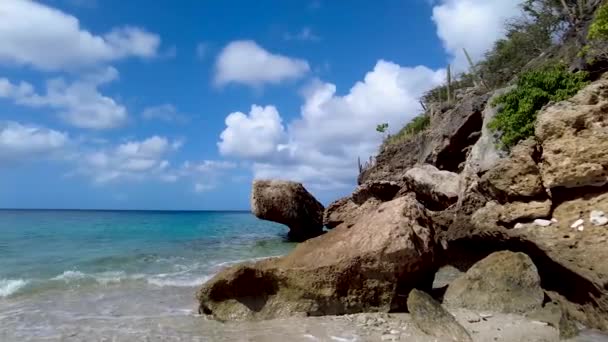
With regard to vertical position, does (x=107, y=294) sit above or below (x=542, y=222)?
below

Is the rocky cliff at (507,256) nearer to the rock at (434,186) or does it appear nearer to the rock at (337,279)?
the rock at (337,279)

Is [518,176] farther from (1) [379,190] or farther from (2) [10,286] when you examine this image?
(1) [379,190]

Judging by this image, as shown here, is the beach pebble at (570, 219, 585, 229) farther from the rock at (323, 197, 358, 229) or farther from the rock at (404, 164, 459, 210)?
the rock at (323, 197, 358, 229)

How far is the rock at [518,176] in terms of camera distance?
29.8ft

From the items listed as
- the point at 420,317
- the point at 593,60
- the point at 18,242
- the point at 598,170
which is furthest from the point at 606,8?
the point at 18,242

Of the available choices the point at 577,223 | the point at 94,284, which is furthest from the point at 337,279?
the point at 94,284

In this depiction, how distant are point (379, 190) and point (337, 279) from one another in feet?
54.9

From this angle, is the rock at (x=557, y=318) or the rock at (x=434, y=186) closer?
the rock at (x=557, y=318)

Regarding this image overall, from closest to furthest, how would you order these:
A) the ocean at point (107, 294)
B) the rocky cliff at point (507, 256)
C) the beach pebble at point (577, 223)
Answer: the ocean at point (107, 294) → the rocky cliff at point (507, 256) → the beach pebble at point (577, 223)

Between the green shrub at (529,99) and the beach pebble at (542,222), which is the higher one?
the green shrub at (529,99)

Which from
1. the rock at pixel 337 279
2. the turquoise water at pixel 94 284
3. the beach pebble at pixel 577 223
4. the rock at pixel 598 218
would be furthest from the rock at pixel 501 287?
the turquoise water at pixel 94 284

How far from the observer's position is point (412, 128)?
30.5m

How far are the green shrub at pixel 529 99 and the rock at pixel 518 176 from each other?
290 centimetres

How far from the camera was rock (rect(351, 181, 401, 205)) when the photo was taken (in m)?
23.0
